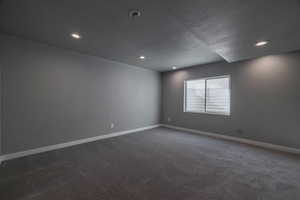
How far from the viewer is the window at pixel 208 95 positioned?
4227 mm

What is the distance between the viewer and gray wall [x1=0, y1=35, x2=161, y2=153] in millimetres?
2613

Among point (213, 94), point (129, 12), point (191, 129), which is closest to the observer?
point (129, 12)

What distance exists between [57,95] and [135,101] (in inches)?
99.5

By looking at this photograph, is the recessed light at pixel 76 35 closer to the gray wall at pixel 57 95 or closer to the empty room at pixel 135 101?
the empty room at pixel 135 101

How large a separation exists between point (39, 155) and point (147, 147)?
2.49 metres

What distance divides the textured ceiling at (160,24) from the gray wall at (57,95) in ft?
1.47

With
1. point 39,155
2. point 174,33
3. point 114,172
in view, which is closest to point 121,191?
point 114,172

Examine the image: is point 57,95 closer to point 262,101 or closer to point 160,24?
point 160,24

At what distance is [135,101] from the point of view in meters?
4.92

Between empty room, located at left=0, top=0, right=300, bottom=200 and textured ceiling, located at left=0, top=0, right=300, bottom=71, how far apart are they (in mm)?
20

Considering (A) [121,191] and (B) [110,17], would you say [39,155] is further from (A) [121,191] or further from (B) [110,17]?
(B) [110,17]

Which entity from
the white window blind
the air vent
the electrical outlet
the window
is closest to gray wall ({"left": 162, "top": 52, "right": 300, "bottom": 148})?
the electrical outlet

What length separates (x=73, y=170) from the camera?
2.21 metres

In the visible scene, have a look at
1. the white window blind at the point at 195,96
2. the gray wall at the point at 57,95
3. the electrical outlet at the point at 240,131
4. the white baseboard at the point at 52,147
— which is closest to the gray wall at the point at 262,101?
the electrical outlet at the point at 240,131
